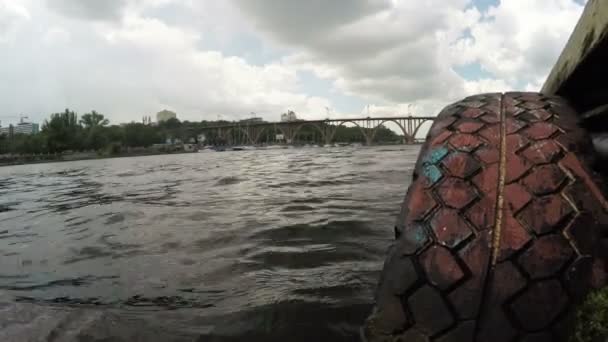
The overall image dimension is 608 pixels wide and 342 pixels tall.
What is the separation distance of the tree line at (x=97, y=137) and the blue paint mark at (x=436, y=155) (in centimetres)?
9936

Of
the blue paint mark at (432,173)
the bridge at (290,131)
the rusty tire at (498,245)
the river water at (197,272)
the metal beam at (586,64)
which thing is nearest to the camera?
the rusty tire at (498,245)

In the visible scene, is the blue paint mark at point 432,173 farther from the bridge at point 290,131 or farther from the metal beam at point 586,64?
the bridge at point 290,131

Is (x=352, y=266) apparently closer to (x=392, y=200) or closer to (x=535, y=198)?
(x=535, y=198)

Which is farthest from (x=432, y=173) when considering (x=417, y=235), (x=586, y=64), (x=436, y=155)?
(x=586, y=64)

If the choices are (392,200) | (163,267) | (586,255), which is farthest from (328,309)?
(392,200)

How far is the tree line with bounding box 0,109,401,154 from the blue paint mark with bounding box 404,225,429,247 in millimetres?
99597

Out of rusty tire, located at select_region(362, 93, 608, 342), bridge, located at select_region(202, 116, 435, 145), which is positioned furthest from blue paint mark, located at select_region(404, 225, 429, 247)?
bridge, located at select_region(202, 116, 435, 145)

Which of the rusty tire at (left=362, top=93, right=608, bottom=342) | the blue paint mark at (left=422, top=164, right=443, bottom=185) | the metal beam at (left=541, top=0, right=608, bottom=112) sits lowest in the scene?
the rusty tire at (left=362, top=93, right=608, bottom=342)

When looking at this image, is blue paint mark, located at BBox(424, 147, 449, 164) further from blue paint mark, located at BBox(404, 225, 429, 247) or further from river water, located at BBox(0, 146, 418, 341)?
river water, located at BBox(0, 146, 418, 341)

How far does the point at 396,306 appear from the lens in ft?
3.48

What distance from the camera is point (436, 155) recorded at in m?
1.29

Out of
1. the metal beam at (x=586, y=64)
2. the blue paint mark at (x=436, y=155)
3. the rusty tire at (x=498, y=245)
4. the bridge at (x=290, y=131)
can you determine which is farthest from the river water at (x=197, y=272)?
the bridge at (x=290, y=131)

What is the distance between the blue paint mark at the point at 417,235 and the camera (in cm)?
108

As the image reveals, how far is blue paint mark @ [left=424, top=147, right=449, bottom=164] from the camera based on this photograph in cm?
126
